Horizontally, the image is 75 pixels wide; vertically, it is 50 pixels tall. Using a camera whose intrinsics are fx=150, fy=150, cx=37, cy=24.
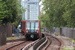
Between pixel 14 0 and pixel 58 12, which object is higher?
pixel 14 0

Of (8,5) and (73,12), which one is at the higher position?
(8,5)

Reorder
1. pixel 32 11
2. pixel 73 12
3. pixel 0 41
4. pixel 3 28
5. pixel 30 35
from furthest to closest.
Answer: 1. pixel 32 11
2. pixel 3 28
3. pixel 30 35
4. pixel 73 12
5. pixel 0 41

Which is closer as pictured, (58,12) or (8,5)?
(8,5)

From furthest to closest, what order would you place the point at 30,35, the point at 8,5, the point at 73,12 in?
the point at 8,5 < the point at 30,35 < the point at 73,12

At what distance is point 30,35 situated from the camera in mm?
23766

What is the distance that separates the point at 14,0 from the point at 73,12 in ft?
35.5

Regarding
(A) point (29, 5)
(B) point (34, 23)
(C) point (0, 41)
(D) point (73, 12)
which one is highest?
(A) point (29, 5)

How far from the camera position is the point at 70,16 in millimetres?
21578

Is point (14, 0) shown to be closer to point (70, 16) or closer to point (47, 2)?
point (47, 2)

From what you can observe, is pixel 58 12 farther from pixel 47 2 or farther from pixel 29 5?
pixel 29 5

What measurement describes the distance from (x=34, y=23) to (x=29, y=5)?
16344 cm

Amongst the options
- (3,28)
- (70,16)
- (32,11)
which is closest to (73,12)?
(70,16)

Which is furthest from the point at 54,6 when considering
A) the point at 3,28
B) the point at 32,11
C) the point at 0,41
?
the point at 32,11

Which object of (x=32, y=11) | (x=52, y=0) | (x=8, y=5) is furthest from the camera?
(x=32, y=11)
